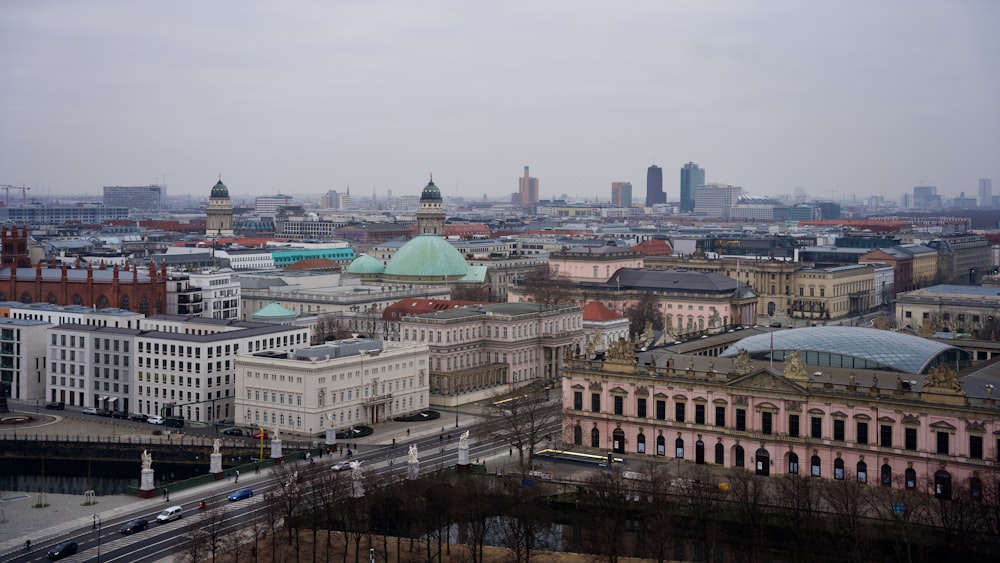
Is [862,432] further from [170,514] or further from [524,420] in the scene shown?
[170,514]

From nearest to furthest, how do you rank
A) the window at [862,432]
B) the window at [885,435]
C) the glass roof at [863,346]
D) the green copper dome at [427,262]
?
the window at [885,435], the window at [862,432], the glass roof at [863,346], the green copper dome at [427,262]

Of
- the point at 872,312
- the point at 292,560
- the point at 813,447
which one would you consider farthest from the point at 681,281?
the point at 292,560

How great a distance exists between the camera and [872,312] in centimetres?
16988

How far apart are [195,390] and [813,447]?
46.5 meters

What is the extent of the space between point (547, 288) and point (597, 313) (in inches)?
1054

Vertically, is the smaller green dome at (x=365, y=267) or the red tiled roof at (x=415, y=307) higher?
the smaller green dome at (x=365, y=267)

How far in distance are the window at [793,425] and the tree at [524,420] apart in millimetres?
15262

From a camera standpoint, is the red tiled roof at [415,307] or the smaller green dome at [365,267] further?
the smaller green dome at [365,267]

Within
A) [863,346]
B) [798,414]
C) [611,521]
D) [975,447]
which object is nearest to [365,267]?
[863,346]

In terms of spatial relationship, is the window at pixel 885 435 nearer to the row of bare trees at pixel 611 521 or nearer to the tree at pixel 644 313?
the row of bare trees at pixel 611 521

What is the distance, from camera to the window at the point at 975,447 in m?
68.4

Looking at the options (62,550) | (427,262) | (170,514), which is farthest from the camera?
(427,262)

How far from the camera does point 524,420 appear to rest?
84750 mm

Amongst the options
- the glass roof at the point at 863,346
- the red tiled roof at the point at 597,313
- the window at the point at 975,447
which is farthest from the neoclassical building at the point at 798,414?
the red tiled roof at the point at 597,313
